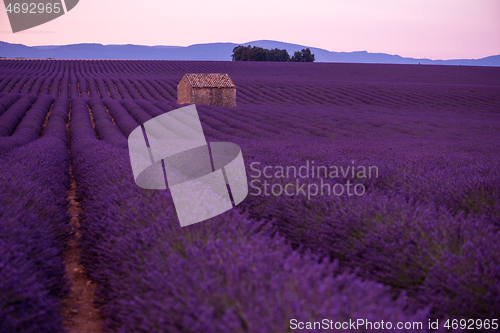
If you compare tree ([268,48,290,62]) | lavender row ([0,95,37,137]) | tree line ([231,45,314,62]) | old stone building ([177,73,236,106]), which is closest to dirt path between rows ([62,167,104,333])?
lavender row ([0,95,37,137])

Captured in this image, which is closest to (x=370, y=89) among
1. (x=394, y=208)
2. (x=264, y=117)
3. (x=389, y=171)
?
(x=264, y=117)

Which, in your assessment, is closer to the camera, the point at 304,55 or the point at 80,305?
the point at 80,305

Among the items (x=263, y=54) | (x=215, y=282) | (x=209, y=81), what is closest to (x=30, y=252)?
(x=215, y=282)

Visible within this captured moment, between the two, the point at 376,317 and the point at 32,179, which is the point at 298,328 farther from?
the point at 32,179

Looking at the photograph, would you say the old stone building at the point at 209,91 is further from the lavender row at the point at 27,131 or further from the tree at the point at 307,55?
the tree at the point at 307,55

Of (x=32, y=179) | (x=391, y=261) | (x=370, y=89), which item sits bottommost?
(x=370, y=89)

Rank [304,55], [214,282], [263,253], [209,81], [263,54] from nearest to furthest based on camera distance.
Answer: [214,282] → [263,253] → [209,81] → [263,54] → [304,55]

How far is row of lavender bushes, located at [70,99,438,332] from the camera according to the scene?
1.25 metres

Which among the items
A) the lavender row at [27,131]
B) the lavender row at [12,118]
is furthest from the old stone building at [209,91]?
the lavender row at [12,118]

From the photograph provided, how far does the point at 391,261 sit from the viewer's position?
2137mm

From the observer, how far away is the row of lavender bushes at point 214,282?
125cm

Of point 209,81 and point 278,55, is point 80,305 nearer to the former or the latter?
point 209,81

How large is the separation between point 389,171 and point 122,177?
295 cm

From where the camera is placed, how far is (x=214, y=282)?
147 cm
